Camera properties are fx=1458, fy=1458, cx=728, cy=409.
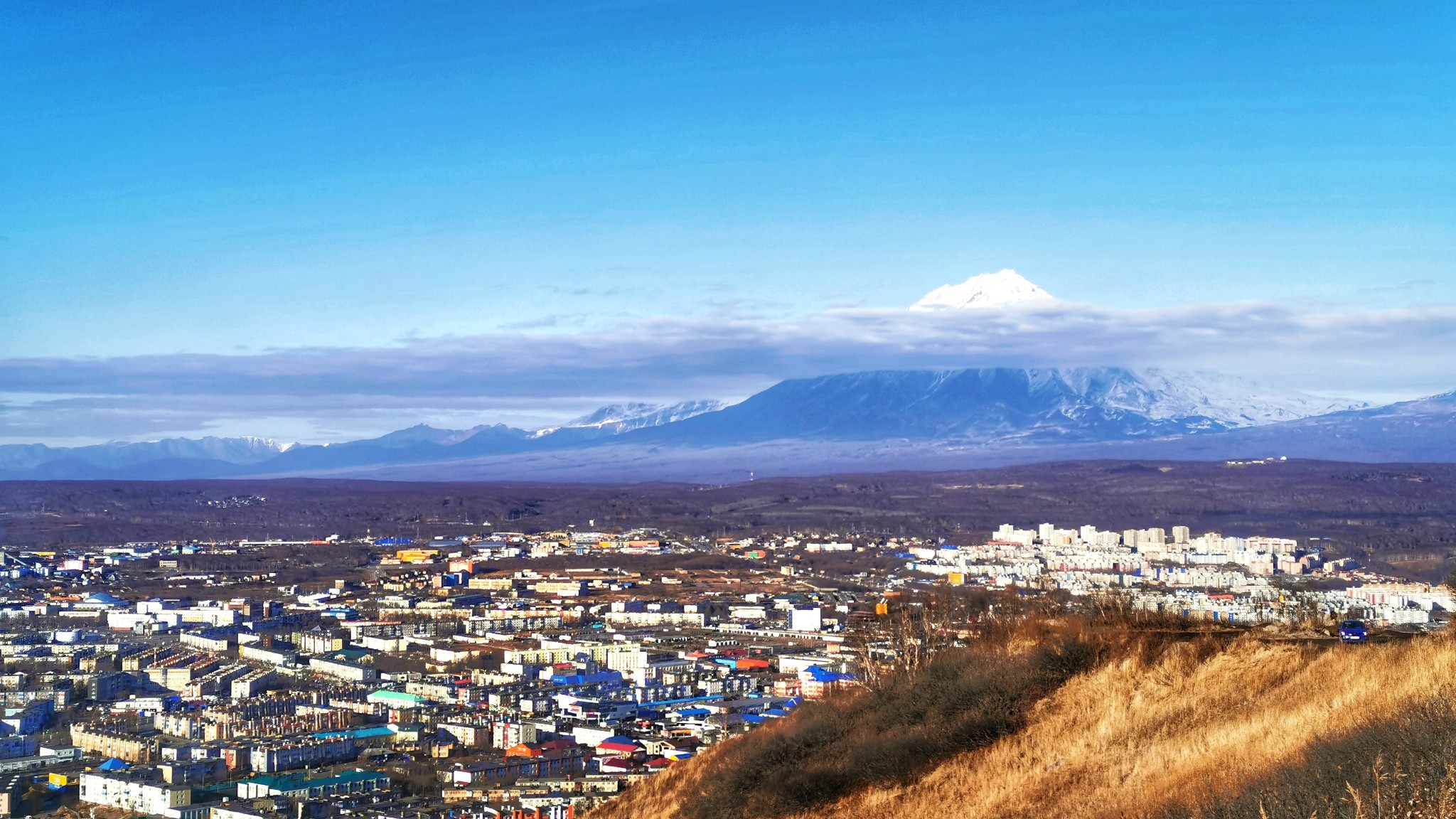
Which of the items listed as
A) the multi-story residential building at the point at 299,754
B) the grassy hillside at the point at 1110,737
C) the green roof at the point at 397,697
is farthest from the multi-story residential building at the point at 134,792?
the grassy hillside at the point at 1110,737

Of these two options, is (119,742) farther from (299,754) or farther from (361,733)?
(361,733)

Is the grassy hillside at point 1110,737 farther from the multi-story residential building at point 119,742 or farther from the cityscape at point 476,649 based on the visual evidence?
the multi-story residential building at point 119,742

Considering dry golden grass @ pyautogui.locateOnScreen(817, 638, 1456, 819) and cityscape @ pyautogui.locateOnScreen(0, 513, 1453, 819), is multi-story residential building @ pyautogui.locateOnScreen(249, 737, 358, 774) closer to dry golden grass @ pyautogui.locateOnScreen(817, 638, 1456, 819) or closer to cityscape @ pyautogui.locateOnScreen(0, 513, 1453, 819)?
cityscape @ pyautogui.locateOnScreen(0, 513, 1453, 819)

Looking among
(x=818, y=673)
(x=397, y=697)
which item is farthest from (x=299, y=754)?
(x=818, y=673)

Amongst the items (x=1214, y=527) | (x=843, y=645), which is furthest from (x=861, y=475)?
(x=843, y=645)

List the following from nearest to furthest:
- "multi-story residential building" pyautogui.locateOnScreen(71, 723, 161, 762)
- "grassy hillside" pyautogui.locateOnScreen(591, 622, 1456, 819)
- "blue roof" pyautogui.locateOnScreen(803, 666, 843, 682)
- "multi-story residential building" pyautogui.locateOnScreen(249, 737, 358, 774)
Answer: "grassy hillside" pyautogui.locateOnScreen(591, 622, 1456, 819) < "multi-story residential building" pyautogui.locateOnScreen(249, 737, 358, 774) < "multi-story residential building" pyautogui.locateOnScreen(71, 723, 161, 762) < "blue roof" pyautogui.locateOnScreen(803, 666, 843, 682)

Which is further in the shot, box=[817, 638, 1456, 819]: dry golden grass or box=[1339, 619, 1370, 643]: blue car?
box=[1339, 619, 1370, 643]: blue car

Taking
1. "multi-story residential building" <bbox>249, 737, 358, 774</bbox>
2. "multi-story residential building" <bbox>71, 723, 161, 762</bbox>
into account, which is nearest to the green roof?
"multi-story residential building" <bbox>71, 723, 161, 762</bbox>
